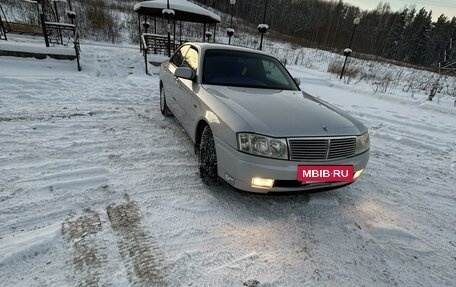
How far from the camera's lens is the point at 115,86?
7.06 metres

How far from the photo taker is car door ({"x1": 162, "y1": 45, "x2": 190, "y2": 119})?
4.27 m

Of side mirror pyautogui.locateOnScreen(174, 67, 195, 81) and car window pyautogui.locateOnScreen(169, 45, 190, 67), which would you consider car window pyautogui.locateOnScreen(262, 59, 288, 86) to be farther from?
car window pyautogui.locateOnScreen(169, 45, 190, 67)

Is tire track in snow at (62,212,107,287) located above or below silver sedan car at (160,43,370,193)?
below

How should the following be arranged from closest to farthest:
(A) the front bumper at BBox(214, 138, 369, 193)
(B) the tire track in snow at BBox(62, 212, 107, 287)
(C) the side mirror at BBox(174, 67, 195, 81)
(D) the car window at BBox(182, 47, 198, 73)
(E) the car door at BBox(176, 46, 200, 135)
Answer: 1. (B) the tire track in snow at BBox(62, 212, 107, 287)
2. (A) the front bumper at BBox(214, 138, 369, 193)
3. (E) the car door at BBox(176, 46, 200, 135)
4. (C) the side mirror at BBox(174, 67, 195, 81)
5. (D) the car window at BBox(182, 47, 198, 73)

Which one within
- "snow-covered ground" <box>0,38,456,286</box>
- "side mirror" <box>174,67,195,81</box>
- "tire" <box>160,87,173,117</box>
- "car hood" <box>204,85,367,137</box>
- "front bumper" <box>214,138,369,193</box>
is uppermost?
"side mirror" <box>174,67,195,81</box>

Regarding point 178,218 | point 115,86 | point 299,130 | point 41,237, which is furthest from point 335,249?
point 115,86

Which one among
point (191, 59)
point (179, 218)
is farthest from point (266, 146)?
point (191, 59)

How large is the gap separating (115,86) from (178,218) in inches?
220

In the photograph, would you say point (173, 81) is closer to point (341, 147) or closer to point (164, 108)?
point (164, 108)

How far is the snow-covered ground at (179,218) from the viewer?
6.57 feet

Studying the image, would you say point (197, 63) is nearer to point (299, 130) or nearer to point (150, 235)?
point (299, 130)

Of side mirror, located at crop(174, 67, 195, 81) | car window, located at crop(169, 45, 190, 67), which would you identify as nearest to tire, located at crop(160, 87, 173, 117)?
car window, located at crop(169, 45, 190, 67)

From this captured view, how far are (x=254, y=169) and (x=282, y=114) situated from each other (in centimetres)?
71

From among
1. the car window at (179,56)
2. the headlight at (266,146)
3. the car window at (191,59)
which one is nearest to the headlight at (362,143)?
the headlight at (266,146)
